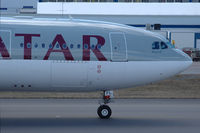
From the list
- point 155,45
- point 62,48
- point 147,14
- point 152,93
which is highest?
point 147,14

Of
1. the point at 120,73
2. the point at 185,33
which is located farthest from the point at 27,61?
the point at 185,33

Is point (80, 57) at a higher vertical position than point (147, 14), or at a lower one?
lower

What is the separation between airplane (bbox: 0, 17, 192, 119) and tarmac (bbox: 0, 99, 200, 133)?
3.31ft

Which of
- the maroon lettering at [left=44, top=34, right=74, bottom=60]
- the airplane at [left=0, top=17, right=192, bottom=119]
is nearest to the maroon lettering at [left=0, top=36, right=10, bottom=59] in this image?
the airplane at [left=0, top=17, right=192, bottom=119]

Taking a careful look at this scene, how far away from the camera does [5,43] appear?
13.9 meters

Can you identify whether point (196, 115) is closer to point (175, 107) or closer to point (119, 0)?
point (175, 107)

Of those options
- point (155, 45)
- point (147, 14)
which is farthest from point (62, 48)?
point (147, 14)

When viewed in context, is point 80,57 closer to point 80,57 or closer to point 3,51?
point 80,57

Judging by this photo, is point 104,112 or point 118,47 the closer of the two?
point 118,47

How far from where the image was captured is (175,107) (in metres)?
18.3

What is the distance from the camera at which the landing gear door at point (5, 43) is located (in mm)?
13828

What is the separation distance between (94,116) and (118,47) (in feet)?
8.53

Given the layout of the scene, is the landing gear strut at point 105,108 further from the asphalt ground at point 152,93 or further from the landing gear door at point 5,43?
the asphalt ground at point 152,93

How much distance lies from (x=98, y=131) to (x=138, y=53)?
321 centimetres
